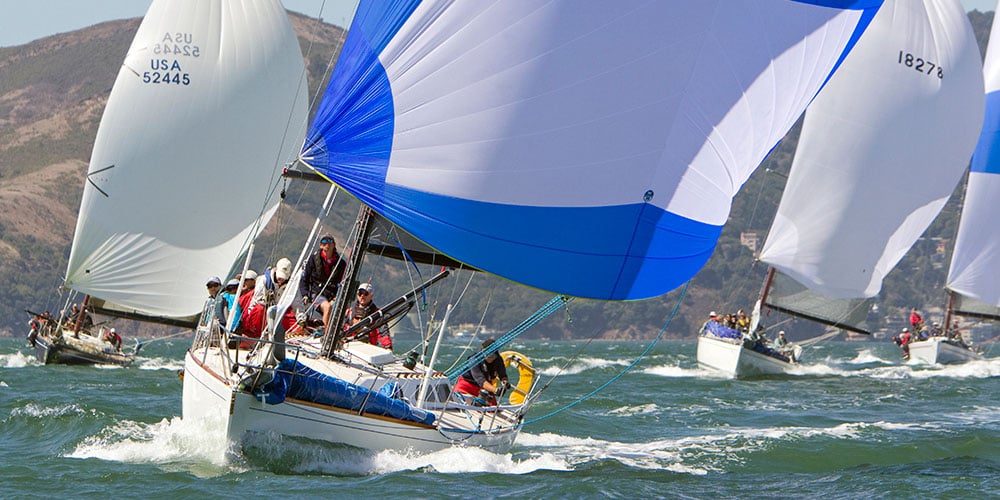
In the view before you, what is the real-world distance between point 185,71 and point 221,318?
16.7m

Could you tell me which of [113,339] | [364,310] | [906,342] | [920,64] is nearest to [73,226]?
[113,339]

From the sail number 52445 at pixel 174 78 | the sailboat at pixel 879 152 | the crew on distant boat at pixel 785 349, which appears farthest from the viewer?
the crew on distant boat at pixel 785 349

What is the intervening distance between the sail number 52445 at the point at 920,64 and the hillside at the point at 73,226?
82771 millimetres

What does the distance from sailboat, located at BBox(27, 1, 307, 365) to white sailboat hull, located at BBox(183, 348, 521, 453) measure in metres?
15.2

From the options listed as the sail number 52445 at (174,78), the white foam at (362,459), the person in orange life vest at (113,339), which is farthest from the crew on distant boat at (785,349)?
the white foam at (362,459)

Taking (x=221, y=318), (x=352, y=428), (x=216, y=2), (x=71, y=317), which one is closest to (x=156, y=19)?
(x=216, y=2)

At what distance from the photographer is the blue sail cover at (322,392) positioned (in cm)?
1307

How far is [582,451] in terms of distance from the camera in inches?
705

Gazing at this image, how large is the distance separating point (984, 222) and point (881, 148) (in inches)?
378

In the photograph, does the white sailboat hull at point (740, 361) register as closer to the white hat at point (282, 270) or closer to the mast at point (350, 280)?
the white hat at point (282, 270)

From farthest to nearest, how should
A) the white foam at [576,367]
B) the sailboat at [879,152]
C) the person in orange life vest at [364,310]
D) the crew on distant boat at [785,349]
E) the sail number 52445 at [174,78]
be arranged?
the white foam at [576,367]
the crew on distant boat at [785,349]
the sailboat at [879,152]
the sail number 52445 at [174,78]
the person in orange life vest at [364,310]

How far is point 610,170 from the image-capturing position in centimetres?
1370

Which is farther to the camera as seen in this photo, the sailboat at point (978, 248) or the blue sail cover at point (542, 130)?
the sailboat at point (978, 248)

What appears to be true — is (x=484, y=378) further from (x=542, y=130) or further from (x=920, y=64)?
(x=920, y=64)
